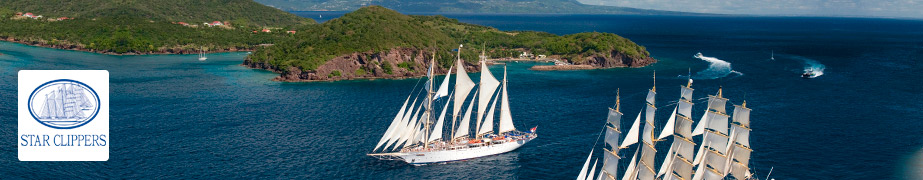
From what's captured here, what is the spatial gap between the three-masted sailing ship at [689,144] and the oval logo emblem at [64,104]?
42.9 metres

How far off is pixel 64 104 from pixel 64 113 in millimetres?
810

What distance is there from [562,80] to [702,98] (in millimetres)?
35984

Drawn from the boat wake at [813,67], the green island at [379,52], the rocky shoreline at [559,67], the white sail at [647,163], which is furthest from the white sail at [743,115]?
the rocky shoreline at [559,67]

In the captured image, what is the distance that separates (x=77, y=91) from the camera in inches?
2334

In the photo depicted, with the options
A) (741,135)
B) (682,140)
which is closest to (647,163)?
(682,140)

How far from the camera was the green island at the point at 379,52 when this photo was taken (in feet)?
480

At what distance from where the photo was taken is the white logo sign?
5712cm

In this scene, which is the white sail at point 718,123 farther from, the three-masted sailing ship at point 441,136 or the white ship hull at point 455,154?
the white ship hull at point 455,154

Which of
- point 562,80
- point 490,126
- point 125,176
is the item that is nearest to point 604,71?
point 562,80

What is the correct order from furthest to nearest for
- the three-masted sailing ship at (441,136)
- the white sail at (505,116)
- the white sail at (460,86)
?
the white sail at (505,116)
the white sail at (460,86)
the three-masted sailing ship at (441,136)

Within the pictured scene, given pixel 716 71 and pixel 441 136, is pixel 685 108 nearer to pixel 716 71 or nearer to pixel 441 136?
pixel 441 136

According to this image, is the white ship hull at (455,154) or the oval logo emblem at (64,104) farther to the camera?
the white ship hull at (455,154)

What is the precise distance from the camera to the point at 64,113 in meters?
58.7

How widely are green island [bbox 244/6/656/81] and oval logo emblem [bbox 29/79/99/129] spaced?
78.6m
